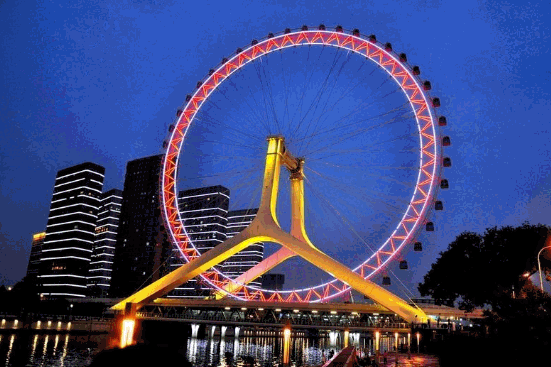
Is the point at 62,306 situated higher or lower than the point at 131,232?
lower

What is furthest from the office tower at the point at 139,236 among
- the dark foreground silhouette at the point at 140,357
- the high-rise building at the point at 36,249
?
the dark foreground silhouette at the point at 140,357

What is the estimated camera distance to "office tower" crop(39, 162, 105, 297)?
398ft

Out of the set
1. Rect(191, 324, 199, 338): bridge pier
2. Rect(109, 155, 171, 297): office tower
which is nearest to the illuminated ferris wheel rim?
Rect(191, 324, 199, 338): bridge pier

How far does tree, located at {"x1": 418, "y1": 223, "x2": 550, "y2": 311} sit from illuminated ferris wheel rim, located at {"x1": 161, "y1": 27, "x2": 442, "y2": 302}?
1133 cm

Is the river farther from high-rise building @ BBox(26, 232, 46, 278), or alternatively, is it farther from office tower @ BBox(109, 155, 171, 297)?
high-rise building @ BBox(26, 232, 46, 278)

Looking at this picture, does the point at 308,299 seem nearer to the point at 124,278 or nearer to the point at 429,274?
the point at 429,274

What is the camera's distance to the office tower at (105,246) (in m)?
138

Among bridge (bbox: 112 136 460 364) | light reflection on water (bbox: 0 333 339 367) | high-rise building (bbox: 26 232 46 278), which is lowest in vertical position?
light reflection on water (bbox: 0 333 339 367)

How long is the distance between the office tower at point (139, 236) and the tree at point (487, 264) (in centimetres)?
9311

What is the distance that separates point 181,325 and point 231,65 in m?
52.7

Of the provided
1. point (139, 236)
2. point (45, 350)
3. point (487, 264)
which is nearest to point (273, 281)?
point (139, 236)

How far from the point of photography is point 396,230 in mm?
35531

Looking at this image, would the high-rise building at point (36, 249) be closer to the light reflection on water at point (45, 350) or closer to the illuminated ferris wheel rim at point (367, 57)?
the light reflection on water at point (45, 350)

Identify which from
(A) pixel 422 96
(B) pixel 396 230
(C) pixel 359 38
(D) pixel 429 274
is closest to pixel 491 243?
(D) pixel 429 274
